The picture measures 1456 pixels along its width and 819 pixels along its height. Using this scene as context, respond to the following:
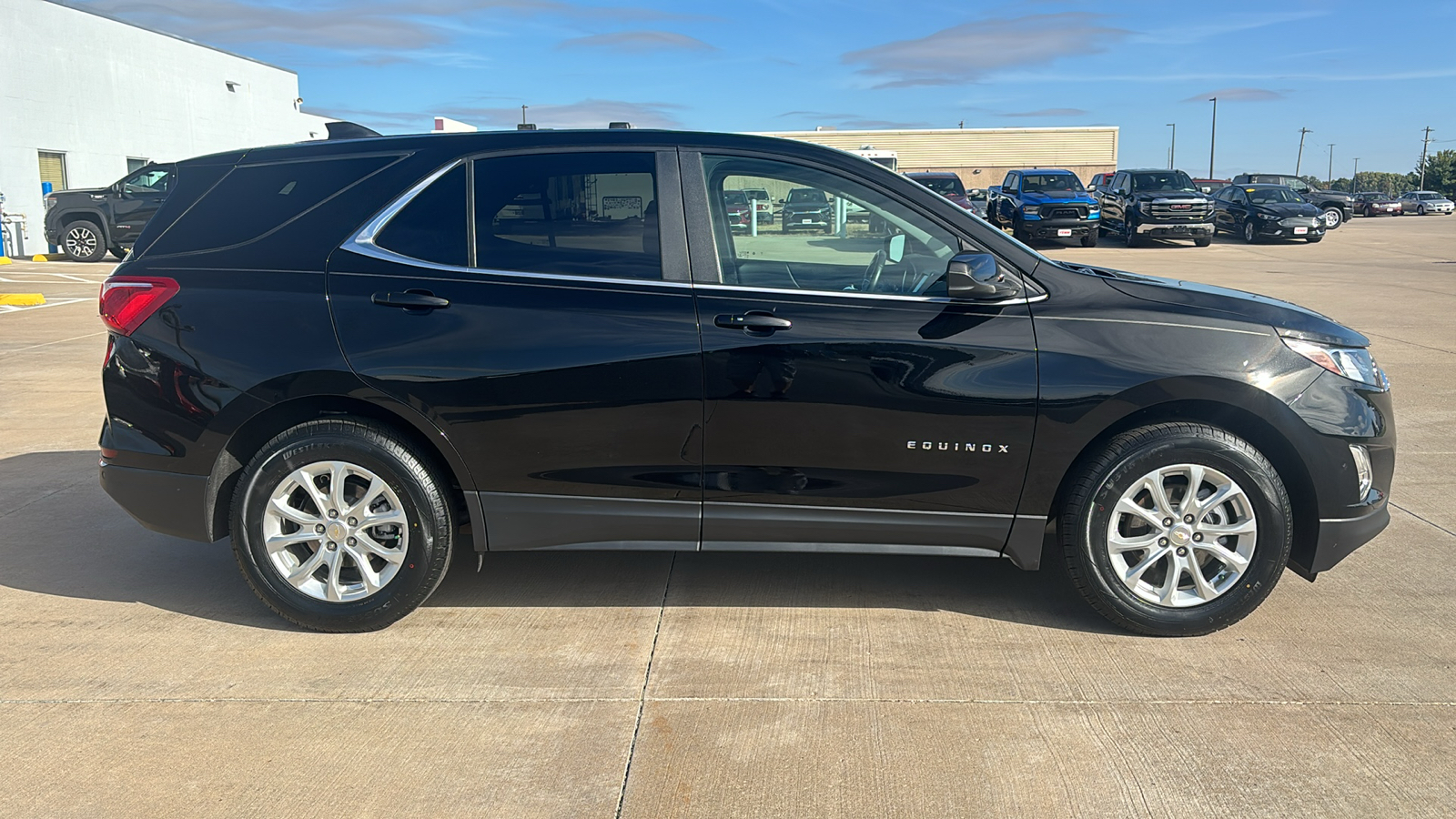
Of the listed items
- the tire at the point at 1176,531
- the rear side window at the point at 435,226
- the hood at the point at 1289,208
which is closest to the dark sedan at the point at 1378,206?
the hood at the point at 1289,208

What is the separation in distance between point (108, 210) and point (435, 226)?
21.7m

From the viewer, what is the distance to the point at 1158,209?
27109mm

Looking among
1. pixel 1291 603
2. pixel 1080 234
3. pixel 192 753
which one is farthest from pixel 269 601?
pixel 1080 234

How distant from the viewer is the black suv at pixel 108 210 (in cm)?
2194

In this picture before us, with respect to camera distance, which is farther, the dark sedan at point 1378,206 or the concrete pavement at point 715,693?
the dark sedan at point 1378,206

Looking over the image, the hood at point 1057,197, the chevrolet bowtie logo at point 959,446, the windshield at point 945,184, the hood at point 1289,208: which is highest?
the windshield at point 945,184

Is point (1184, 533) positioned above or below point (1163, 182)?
below

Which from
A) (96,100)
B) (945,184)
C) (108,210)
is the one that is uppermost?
(96,100)

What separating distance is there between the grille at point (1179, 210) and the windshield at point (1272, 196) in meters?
3.41

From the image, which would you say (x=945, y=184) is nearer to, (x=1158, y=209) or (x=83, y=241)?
(x=1158, y=209)

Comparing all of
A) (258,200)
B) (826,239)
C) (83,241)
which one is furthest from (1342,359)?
(83,241)

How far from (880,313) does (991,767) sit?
155 cm

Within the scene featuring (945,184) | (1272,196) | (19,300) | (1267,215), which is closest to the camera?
(19,300)

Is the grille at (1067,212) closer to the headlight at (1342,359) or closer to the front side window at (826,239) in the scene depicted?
the headlight at (1342,359)
